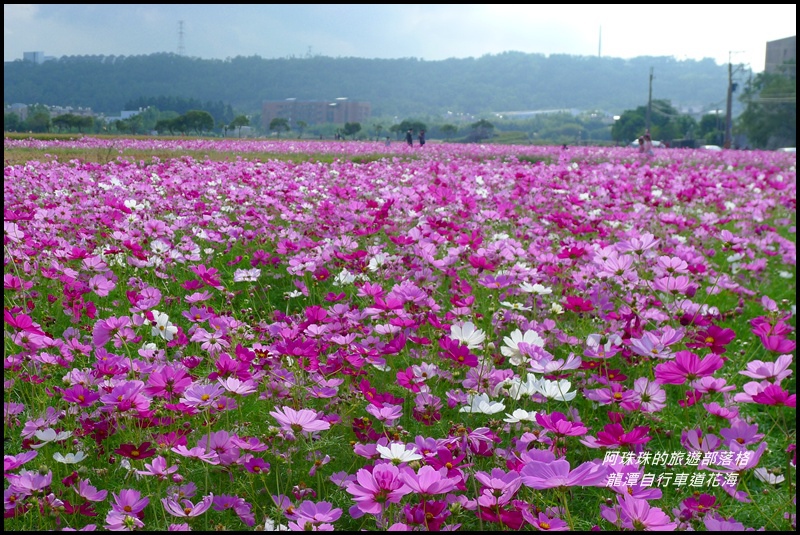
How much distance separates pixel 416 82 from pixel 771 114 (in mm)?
110660

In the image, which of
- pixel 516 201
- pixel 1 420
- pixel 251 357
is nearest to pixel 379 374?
pixel 251 357

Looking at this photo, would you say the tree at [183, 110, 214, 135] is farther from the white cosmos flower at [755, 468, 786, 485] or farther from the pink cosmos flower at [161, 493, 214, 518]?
the white cosmos flower at [755, 468, 786, 485]

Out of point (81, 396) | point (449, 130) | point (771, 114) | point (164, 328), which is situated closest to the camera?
point (81, 396)

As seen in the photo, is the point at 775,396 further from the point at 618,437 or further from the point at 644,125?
the point at 644,125

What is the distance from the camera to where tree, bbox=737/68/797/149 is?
4419 cm

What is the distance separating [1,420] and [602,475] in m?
1.55

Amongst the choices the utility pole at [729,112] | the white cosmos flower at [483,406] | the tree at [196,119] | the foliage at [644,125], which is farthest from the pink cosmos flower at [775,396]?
the foliage at [644,125]

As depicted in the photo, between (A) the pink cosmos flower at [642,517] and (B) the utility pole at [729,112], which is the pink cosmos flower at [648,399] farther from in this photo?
(B) the utility pole at [729,112]

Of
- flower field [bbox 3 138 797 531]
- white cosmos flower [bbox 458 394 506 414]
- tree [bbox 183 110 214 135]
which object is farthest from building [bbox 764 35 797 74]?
white cosmos flower [bbox 458 394 506 414]

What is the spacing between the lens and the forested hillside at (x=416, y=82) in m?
119

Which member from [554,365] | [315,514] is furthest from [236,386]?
[554,365]

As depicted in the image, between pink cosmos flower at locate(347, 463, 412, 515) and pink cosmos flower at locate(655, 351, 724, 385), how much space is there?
654 millimetres

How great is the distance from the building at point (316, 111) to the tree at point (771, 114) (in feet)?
246

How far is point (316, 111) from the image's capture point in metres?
126
